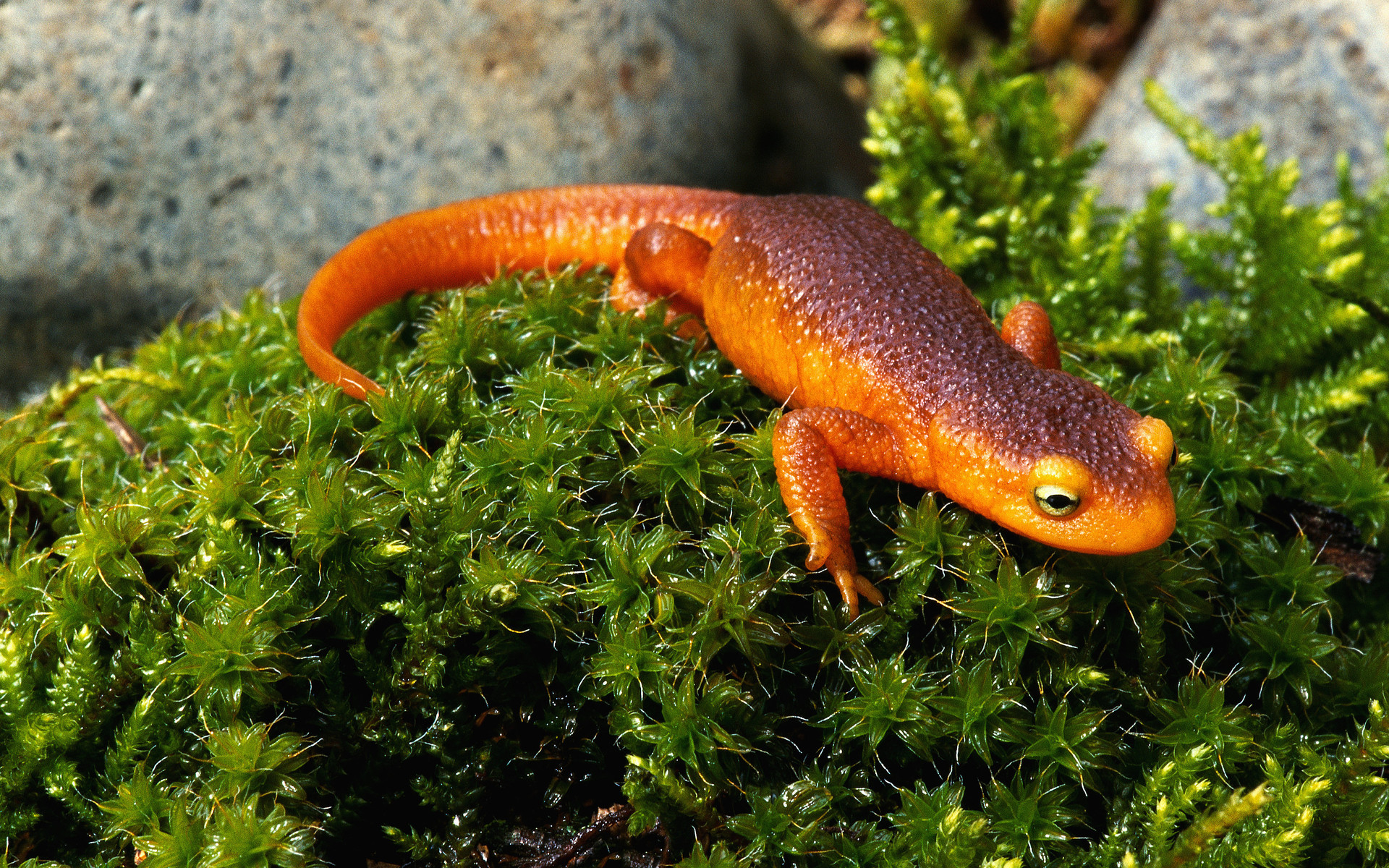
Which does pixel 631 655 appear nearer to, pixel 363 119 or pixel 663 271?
pixel 663 271

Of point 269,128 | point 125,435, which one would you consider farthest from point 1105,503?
point 269,128

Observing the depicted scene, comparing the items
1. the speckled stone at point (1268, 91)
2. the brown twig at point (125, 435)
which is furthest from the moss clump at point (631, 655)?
the speckled stone at point (1268, 91)

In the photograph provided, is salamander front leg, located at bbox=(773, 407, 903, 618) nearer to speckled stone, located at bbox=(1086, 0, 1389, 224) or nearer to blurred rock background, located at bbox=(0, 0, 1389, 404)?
blurred rock background, located at bbox=(0, 0, 1389, 404)

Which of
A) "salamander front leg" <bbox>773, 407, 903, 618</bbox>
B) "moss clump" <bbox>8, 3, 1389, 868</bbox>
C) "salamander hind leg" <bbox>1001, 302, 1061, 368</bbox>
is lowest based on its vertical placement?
"moss clump" <bbox>8, 3, 1389, 868</bbox>

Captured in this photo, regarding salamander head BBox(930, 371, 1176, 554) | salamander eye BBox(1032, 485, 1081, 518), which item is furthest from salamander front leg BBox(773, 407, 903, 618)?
salamander eye BBox(1032, 485, 1081, 518)

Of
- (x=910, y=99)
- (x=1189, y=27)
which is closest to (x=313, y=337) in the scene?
(x=910, y=99)

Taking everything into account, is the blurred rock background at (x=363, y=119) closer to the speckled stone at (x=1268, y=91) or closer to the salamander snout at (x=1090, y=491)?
the speckled stone at (x=1268, y=91)

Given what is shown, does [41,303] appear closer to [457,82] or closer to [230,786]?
[457,82]
